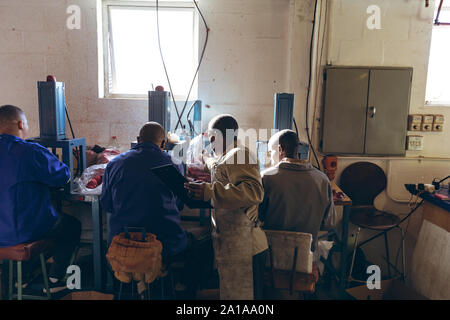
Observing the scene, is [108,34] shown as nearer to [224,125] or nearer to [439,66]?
[224,125]

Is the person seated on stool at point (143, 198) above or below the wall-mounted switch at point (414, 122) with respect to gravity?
below

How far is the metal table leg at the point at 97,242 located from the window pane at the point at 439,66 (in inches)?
116

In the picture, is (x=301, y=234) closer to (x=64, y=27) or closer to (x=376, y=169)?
(x=376, y=169)

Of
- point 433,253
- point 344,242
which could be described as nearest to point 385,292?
point 433,253

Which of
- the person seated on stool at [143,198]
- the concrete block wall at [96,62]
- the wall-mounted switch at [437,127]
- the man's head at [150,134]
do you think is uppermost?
the concrete block wall at [96,62]

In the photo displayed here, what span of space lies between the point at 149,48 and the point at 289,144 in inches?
76.8

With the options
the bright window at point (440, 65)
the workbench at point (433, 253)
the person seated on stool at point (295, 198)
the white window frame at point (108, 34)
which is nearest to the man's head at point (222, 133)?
the person seated on stool at point (295, 198)

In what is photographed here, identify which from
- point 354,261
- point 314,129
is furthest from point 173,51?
point 354,261

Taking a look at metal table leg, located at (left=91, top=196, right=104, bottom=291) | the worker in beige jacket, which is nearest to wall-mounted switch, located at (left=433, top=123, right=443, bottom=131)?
the worker in beige jacket

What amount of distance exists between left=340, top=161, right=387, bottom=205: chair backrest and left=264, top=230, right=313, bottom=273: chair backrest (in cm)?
137

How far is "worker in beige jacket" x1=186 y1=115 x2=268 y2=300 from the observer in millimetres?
1680

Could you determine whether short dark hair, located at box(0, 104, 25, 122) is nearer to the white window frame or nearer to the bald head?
the bald head

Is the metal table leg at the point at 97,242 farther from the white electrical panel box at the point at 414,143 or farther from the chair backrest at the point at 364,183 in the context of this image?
the white electrical panel box at the point at 414,143

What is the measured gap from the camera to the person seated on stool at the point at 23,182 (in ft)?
6.48
